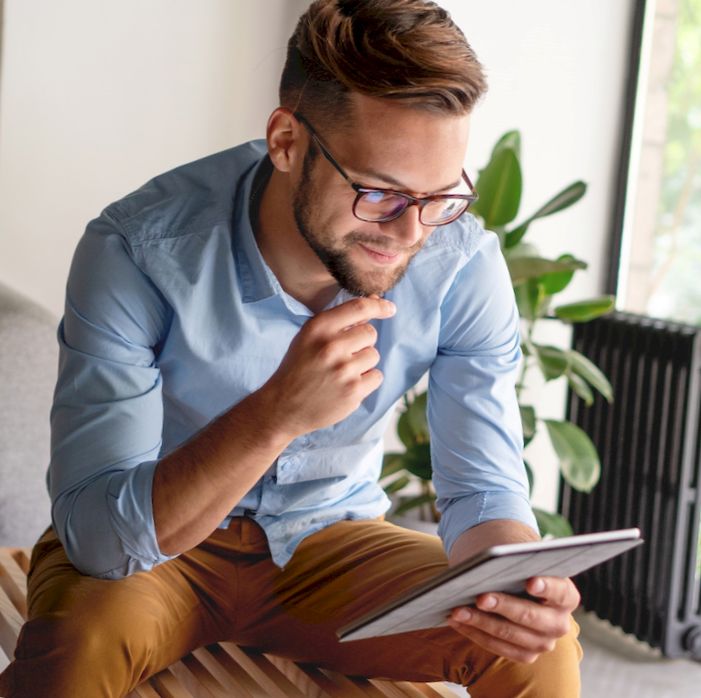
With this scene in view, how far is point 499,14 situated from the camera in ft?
9.57

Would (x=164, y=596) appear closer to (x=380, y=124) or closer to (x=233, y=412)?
(x=233, y=412)

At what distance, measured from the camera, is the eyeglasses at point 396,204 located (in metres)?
1.40

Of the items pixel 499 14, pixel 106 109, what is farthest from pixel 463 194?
pixel 499 14

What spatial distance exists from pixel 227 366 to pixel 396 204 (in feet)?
1.11

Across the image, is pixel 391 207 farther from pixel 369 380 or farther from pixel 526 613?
pixel 526 613

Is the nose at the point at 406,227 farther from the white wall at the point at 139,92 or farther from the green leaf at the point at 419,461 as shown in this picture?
the white wall at the point at 139,92

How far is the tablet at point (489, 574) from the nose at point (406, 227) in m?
0.43

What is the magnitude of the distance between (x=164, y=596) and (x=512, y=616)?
1.54 ft

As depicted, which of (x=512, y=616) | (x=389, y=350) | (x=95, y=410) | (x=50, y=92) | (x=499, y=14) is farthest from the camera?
(x=499, y=14)

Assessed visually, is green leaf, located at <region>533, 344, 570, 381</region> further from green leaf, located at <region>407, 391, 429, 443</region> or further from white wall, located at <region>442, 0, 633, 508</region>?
white wall, located at <region>442, 0, 633, 508</region>

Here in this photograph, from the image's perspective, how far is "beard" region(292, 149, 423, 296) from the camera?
57.5 inches

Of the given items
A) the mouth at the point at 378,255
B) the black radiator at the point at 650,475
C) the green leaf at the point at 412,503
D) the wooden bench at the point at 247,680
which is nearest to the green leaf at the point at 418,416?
the green leaf at the point at 412,503

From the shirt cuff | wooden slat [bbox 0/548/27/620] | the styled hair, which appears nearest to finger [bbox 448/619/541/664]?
the shirt cuff

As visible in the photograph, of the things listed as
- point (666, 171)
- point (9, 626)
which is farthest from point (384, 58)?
point (666, 171)
